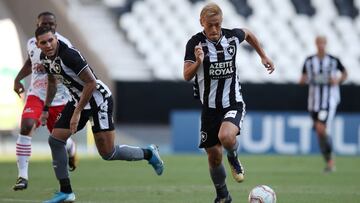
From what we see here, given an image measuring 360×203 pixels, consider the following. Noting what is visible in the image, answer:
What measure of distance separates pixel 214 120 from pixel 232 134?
0.41 m

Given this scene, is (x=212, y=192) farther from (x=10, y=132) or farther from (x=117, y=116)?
(x=117, y=116)

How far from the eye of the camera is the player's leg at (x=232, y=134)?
9.64m

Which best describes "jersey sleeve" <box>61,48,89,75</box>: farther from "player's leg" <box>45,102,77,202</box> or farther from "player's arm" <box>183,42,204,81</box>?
"player's arm" <box>183,42,204,81</box>

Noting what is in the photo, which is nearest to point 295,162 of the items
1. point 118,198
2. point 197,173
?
point 197,173

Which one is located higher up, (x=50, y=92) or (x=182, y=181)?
(x=50, y=92)

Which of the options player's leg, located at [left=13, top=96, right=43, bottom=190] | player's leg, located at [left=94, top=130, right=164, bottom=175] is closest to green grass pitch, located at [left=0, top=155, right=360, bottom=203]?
player's leg, located at [left=13, top=96, right=43, bottom=190]

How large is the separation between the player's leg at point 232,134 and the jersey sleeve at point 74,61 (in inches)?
59.8

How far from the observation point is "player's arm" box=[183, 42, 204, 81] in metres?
9.37

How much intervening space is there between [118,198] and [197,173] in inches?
169

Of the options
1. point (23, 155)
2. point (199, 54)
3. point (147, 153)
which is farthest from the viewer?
point (23, 155)

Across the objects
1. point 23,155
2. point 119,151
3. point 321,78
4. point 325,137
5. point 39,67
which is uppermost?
point 39,67

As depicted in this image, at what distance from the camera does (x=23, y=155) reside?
11555mm

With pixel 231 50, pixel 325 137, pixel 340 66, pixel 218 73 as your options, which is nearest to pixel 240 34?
pixel 231 50

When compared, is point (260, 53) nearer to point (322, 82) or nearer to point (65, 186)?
point (65, 186)
